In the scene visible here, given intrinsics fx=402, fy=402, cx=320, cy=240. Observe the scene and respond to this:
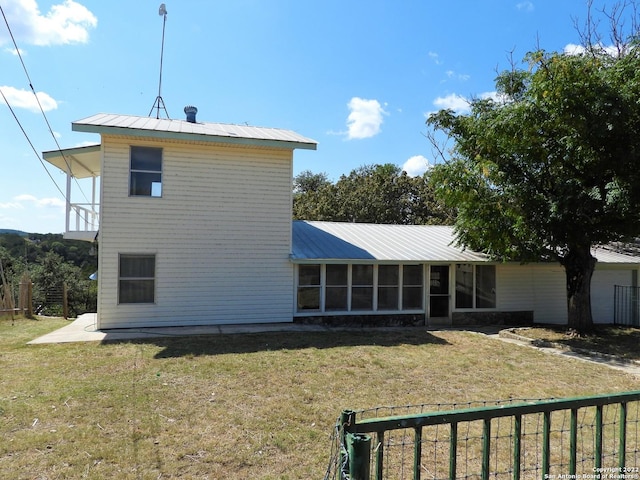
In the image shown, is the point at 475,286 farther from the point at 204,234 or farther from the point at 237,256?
the point at 204,234

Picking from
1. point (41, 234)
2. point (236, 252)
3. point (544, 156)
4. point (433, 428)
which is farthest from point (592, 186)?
point (41, 234)

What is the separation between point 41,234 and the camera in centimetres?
5366

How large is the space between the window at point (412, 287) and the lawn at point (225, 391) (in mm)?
2664

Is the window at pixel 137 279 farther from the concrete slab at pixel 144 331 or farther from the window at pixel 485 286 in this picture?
the window at pixel 485 286

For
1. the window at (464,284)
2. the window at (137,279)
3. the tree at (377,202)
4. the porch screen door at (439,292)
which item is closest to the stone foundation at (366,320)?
the porch screen door at (439,292)

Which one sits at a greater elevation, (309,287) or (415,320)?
(309,287)

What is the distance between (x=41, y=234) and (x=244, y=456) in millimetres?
61450

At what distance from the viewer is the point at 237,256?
1182 cm

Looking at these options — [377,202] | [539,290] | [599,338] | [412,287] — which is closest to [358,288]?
[412,287]

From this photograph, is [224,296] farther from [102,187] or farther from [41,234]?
[41,234]

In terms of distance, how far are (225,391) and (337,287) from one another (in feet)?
22.2

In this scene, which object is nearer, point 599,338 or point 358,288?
point 599,338

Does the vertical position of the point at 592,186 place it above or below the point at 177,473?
above

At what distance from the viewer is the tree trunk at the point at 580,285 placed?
442 inches
